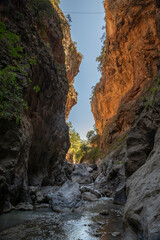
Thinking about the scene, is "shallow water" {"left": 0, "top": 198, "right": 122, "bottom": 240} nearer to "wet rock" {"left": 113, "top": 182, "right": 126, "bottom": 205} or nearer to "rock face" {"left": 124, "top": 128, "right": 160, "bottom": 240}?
"rock face" {"left": 124, "top": 128, "right": 160, "bottom": 240}

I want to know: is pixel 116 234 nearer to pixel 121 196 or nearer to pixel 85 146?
pixel 121 196

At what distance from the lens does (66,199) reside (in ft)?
27.9

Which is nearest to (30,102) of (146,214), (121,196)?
(121,196)

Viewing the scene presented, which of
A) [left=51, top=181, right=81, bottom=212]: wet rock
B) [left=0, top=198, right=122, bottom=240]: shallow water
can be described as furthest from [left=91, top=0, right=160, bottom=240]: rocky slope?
[left=51, top=181, right=81, bottom=212]: wet rock

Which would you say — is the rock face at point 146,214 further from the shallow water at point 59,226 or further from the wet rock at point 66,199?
the wet rock at point 66,199

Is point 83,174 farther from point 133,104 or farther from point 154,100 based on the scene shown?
point 154,100

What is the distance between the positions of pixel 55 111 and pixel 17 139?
315 inches

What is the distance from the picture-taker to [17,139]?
25.4ft

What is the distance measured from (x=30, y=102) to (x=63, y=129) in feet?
23.9

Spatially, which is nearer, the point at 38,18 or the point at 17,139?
the point at 17,139

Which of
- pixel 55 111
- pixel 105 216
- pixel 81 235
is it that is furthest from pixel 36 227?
pixel 55 111

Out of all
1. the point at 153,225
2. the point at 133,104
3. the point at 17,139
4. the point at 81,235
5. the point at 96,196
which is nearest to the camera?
the point at 153,225

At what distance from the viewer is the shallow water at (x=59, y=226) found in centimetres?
443

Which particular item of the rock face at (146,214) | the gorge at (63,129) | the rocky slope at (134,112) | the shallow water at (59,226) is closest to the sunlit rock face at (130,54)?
the rocky slope at (134,112)
